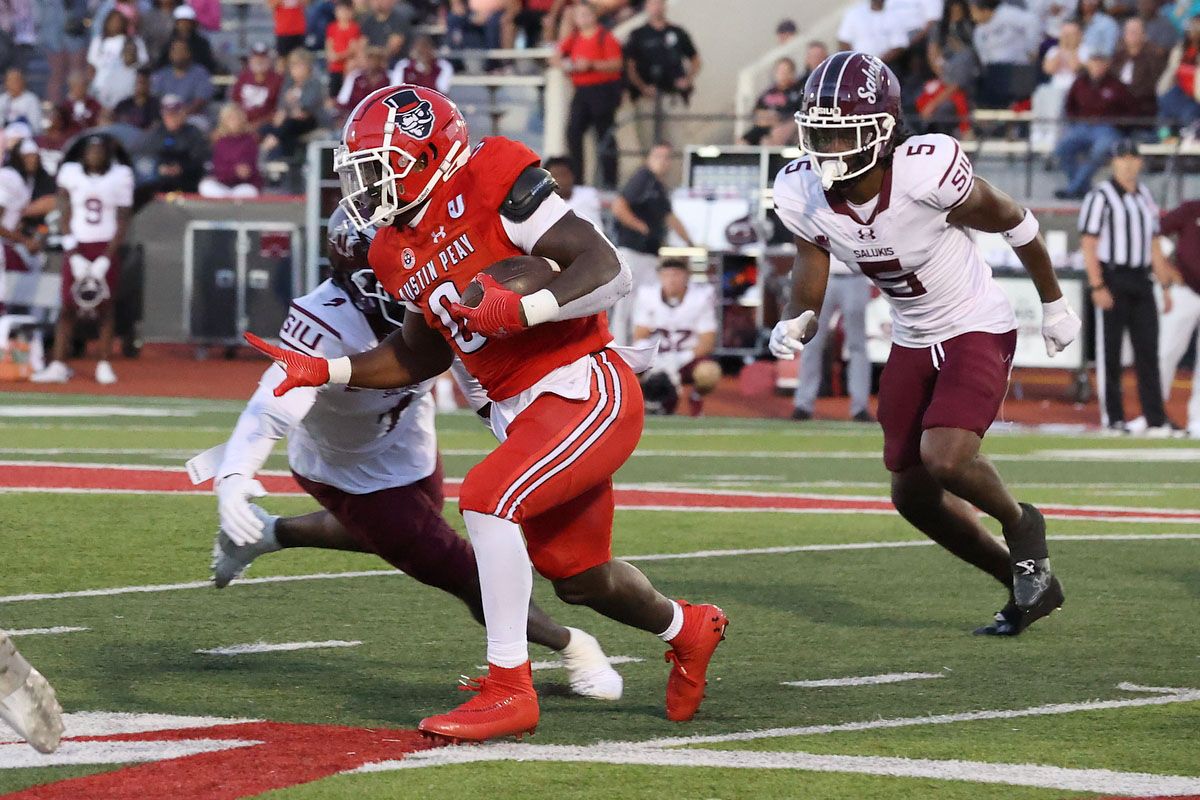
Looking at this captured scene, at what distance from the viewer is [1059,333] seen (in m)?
6.62

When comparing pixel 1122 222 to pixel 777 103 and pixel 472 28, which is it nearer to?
pixel 777 103

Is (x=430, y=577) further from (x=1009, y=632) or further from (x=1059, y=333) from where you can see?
(x=1059, y=333)

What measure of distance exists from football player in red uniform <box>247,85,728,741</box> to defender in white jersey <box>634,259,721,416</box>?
10411 mm

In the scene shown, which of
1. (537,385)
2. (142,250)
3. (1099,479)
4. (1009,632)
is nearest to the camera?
(537,385)

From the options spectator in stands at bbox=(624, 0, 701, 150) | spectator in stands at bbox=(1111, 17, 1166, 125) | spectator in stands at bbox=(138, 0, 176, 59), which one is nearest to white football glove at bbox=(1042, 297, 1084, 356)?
spectator in stands at bbox=(1111, 17, 1166, 125)

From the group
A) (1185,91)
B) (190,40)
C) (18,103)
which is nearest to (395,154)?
(1185,91)

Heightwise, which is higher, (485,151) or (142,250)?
(485,151)

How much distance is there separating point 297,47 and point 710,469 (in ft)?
39.7

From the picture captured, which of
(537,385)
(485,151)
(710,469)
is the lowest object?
(710,469)

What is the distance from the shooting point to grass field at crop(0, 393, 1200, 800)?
4.18m

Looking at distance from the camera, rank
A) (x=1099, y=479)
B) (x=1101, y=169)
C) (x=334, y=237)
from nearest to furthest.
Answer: (x=334, y=237) < (x=1099, y=479) < (x=1101, y=169)

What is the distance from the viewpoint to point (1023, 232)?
6.47 m

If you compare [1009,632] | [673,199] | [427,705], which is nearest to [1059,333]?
[1009,632]

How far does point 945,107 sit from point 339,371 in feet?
46.4
